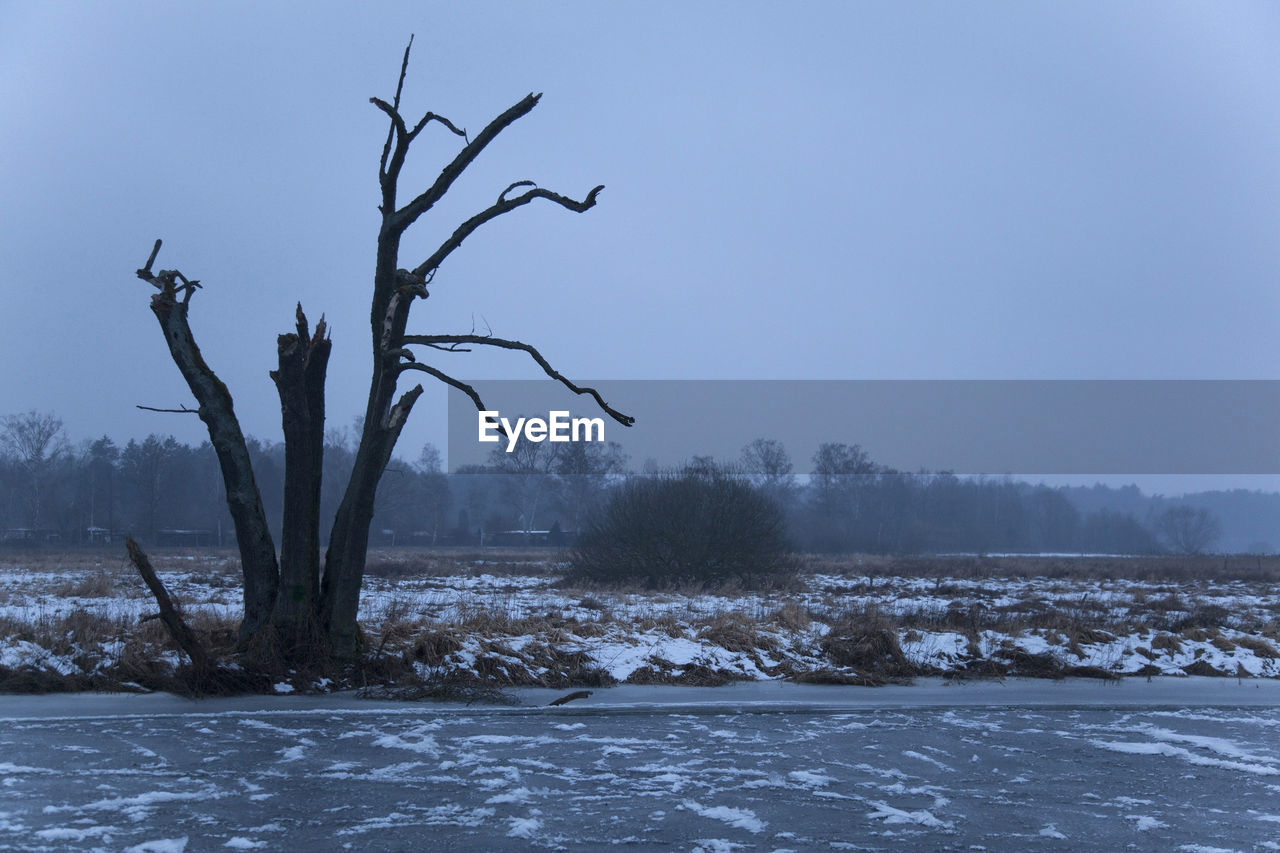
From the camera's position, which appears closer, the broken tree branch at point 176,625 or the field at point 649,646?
the broken tree branch at point 176,625

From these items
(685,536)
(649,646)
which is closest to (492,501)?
(685,536)

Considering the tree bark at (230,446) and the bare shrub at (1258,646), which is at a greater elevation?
the tree bark at (230,446)

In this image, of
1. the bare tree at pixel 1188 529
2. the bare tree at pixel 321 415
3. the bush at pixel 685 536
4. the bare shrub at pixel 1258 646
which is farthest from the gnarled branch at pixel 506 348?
the bare tree at pixel 1188 529

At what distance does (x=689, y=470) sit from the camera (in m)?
33.8

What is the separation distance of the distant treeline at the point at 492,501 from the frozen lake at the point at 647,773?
39825mm

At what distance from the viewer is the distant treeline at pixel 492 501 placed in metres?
72.8

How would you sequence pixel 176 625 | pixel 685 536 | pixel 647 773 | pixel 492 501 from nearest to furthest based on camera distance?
pixel 647 773, pixel 176 625, pixel 685 536, pixel 492 501

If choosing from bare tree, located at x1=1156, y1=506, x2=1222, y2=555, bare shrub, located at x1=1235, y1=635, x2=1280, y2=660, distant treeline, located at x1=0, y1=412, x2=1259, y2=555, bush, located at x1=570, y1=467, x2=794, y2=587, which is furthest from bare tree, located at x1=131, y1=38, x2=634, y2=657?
bare tree, located at x1=1156, y1=506, x2=1222, y2=555

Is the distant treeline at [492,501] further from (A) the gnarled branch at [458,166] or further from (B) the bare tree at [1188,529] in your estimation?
(A) the gnarled branch at [458,166]

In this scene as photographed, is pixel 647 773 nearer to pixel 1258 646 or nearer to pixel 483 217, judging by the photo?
pixel 483 217

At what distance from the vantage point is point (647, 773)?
7.49 m

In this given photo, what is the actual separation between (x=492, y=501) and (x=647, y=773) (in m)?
103

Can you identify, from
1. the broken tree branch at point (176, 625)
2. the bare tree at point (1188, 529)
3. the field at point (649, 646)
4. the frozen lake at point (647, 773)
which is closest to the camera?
the frozen lake at point (647, 773)

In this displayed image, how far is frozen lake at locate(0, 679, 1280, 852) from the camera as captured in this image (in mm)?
5938
